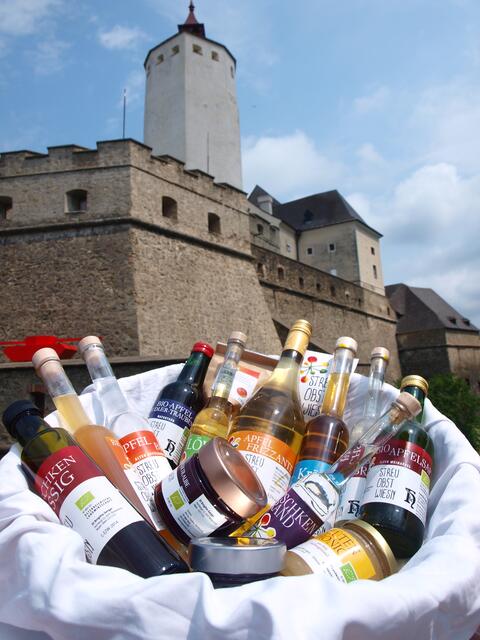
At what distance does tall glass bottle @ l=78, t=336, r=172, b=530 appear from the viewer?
834 mm

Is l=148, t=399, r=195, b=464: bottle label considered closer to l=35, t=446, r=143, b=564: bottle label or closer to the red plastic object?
l=35, t=446, r=143, b=564: bottle label

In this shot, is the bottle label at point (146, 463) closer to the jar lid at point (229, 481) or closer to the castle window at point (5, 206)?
the jar lid at point (229, 481)

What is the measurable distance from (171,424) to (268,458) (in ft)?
0.77

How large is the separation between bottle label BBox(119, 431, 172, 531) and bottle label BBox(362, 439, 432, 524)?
344mm

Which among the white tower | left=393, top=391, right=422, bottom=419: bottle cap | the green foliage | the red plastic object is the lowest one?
the green foliage

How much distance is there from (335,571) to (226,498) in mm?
164

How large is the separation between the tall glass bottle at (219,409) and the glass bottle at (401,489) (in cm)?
31

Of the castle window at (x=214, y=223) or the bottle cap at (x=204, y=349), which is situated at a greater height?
the castle window at (x=214, y=223)

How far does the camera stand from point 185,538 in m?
0.71

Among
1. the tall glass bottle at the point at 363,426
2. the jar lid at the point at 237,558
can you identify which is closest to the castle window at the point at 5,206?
the tall glass bottle at the point at 363,426

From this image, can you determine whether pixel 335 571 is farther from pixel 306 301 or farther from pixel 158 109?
pixel 158 109

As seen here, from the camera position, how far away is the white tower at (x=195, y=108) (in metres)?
13.7

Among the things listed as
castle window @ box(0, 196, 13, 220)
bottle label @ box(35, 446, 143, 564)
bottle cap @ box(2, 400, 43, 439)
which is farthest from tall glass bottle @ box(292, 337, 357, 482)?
castle window @ box(0, 196, 13, 220)

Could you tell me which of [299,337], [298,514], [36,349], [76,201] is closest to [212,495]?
[298,514]
